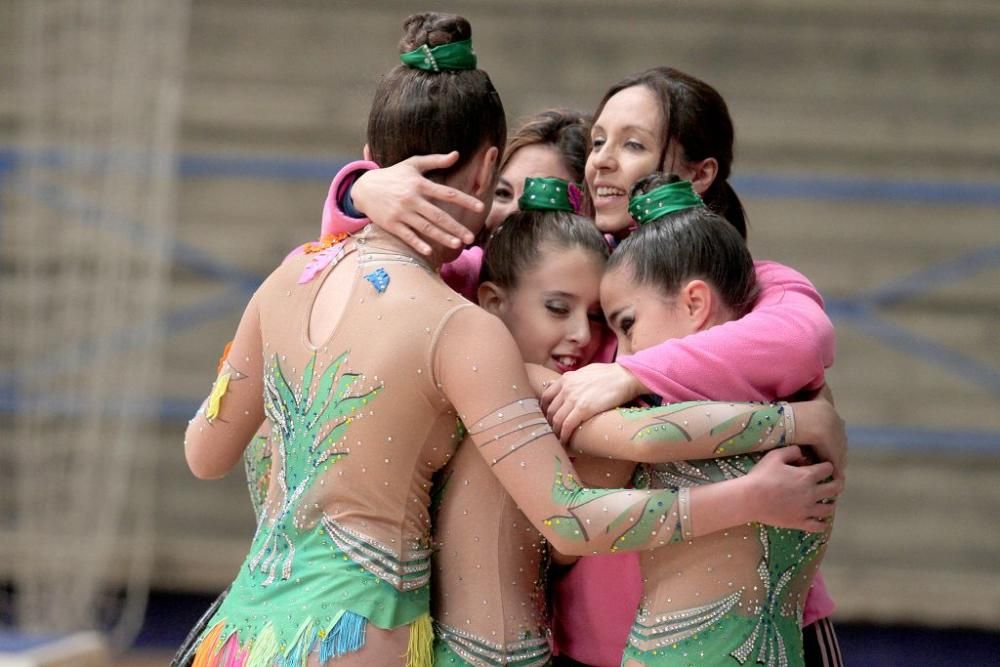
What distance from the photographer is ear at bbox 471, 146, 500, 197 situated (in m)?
1.64

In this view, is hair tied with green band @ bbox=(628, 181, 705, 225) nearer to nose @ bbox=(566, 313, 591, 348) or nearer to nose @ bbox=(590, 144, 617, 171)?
nose @ bbox=(566, 313, 591, 348)

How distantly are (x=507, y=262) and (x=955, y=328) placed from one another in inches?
140

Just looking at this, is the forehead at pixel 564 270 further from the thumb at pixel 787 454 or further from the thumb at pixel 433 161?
the thumb at pixel 787 454

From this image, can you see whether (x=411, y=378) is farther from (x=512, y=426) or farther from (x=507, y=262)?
(x=507, y=262)

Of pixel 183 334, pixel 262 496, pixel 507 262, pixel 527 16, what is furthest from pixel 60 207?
pixel 507 262

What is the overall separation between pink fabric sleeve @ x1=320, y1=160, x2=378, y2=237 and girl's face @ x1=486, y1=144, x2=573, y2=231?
1.84 feet

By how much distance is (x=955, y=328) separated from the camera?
484cm

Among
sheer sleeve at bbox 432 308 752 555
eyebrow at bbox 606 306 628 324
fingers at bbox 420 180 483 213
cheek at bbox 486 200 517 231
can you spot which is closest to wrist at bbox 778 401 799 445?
sheer sleeve at bbox 432 308 752 555

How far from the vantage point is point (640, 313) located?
1.65m

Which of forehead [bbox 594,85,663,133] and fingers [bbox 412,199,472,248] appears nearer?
fingers [bbox 412,199,472,248]

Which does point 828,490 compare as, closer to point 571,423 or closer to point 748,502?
point 748,502

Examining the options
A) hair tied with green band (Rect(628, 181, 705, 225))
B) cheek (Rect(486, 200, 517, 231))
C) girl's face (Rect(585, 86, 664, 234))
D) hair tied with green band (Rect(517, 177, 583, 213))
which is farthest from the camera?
cheek (Rect(486, 200, 517, 231))

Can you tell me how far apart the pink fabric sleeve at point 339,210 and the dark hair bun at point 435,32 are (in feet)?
0.58

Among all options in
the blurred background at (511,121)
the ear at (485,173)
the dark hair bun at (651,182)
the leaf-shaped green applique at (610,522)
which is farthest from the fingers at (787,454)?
the blurred background at (511,121)
